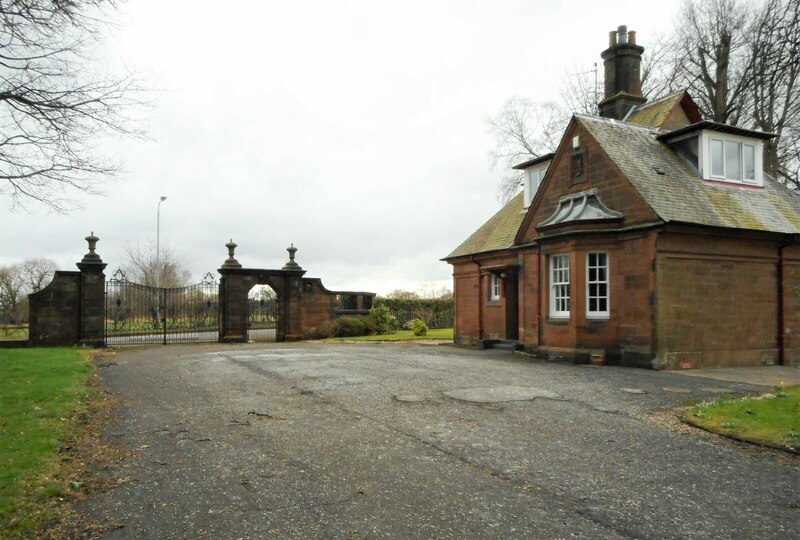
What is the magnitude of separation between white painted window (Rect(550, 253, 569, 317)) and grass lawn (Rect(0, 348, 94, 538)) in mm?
12856

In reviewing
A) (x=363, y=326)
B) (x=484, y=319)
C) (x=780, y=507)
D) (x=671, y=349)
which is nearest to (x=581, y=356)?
(x=671, y=349)

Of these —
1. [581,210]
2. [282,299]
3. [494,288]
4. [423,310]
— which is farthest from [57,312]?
[423,310]

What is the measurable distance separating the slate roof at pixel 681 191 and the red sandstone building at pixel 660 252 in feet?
0.17

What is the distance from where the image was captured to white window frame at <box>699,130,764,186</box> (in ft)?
59.0

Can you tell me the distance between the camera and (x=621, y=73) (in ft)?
74.3

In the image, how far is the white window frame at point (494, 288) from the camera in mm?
23047

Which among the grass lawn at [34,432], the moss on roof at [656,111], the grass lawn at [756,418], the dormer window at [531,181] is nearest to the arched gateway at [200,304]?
the grass lawn at [34,432]

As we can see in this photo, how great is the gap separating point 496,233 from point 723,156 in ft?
28.7

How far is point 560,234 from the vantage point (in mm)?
16984

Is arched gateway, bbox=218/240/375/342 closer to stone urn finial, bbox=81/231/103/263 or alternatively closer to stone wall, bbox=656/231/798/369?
stone urn finial, bbox=81/231/103/263

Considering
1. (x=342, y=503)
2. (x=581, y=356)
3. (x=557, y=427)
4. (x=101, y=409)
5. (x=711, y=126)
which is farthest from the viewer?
(x=711, y=126)

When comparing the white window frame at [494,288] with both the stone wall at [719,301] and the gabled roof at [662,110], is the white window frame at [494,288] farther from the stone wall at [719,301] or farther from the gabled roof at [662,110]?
the stone wall at [719,301]

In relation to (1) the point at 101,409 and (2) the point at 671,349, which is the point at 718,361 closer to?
(2) the point at 671,349

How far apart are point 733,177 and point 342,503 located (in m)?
18.4
